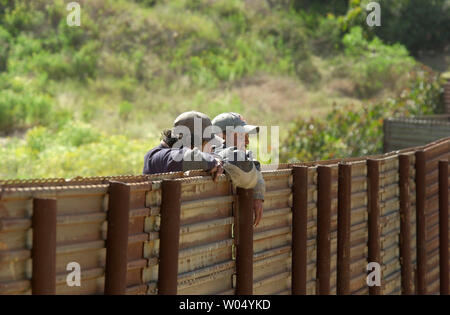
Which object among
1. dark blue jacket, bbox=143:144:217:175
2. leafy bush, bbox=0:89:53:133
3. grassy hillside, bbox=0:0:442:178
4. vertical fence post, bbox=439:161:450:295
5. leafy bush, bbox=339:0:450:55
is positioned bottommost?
vertical fence post, bbox=439:161:450:295

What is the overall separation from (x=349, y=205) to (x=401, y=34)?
28650mm

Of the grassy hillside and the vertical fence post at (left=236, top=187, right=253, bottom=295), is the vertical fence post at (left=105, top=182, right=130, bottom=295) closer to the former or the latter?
the vertical fence post at (left=236, top=187, right=253, bottom=295)

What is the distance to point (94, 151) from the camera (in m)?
14.7

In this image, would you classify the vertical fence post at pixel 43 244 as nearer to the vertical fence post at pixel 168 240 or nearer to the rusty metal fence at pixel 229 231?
the rusty metal fence at pixel 229 231

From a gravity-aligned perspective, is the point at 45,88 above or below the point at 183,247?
above

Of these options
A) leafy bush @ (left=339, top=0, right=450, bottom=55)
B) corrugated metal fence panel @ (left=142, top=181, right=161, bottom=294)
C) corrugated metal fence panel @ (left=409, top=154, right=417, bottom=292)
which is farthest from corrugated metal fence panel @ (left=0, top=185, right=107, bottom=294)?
leafy bush @ (left=339, top=0, right=450, bottom=55)

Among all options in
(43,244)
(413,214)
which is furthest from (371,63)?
(43,244)

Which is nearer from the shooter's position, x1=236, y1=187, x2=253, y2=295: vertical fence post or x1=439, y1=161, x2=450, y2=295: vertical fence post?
x1=236, y1=187, x2=253, y2=295: vertical fence post

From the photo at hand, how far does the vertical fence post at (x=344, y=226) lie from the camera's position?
6406 mm

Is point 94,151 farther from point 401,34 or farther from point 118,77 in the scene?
point 401,34

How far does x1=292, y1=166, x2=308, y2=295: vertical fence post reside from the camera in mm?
5816

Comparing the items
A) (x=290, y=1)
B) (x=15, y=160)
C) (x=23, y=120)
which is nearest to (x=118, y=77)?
(x=23, y=120)

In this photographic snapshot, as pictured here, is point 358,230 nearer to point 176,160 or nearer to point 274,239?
point 274,239

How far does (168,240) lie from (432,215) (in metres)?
5.17
